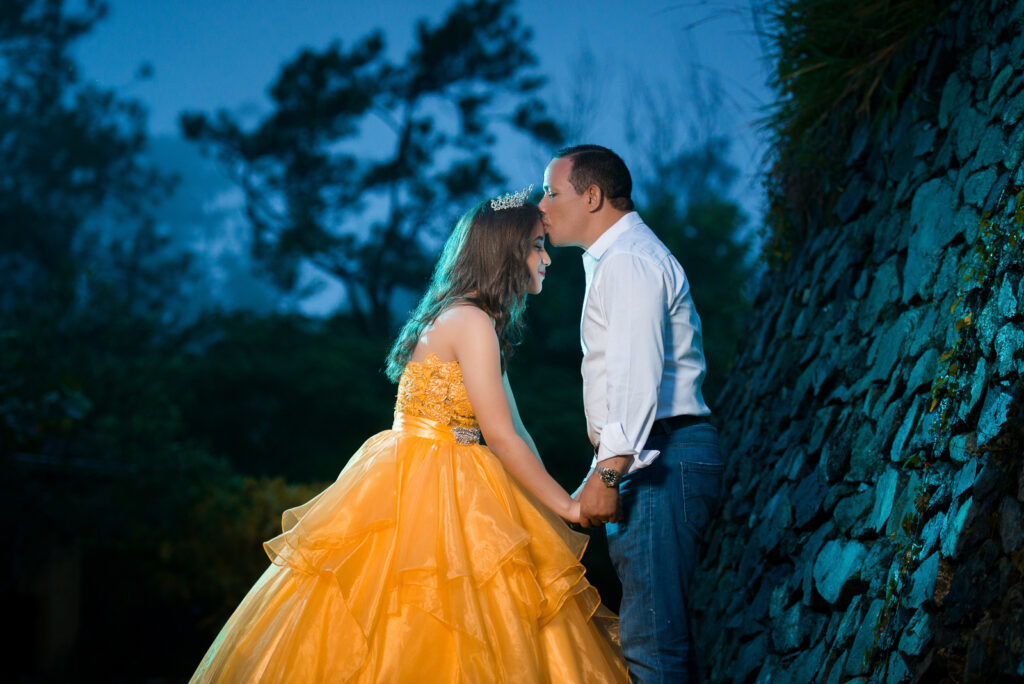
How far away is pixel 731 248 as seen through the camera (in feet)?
38.1

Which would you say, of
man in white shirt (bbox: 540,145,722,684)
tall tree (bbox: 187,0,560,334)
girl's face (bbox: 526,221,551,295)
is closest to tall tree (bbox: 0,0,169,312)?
tall tree (bbox: 187,0,560,334)

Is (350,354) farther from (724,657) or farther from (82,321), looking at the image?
(724,657)

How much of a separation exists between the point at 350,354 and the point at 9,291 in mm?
4615

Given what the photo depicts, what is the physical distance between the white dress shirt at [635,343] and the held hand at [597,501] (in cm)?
6

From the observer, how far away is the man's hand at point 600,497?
186 cm

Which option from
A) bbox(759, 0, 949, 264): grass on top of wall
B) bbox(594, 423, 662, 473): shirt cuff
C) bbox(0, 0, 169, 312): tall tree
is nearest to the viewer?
bbox(594, 423, 662, 473): shirt cuff

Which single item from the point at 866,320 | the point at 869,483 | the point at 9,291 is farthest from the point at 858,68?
the point at 9,291

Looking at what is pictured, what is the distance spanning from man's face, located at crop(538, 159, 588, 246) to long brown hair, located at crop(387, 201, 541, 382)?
52 mm

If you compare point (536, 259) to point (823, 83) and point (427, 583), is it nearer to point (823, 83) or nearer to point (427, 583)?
point (427, 583)

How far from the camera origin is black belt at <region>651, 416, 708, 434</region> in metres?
2.03

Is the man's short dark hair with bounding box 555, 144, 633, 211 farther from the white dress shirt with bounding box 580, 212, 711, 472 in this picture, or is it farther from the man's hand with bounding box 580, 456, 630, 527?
the man's hand with bounding box 580, 456, 630, 527

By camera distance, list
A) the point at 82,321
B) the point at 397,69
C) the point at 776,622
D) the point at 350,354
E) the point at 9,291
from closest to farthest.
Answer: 1. the point at 776,622
2. the point at 82,321
3. the point at 350,354
4. the point at 9,291
5. the point at 397,69

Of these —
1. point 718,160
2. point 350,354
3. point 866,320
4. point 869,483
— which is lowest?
point 869,483

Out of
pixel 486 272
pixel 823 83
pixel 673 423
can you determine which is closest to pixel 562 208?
pixel 486 272
